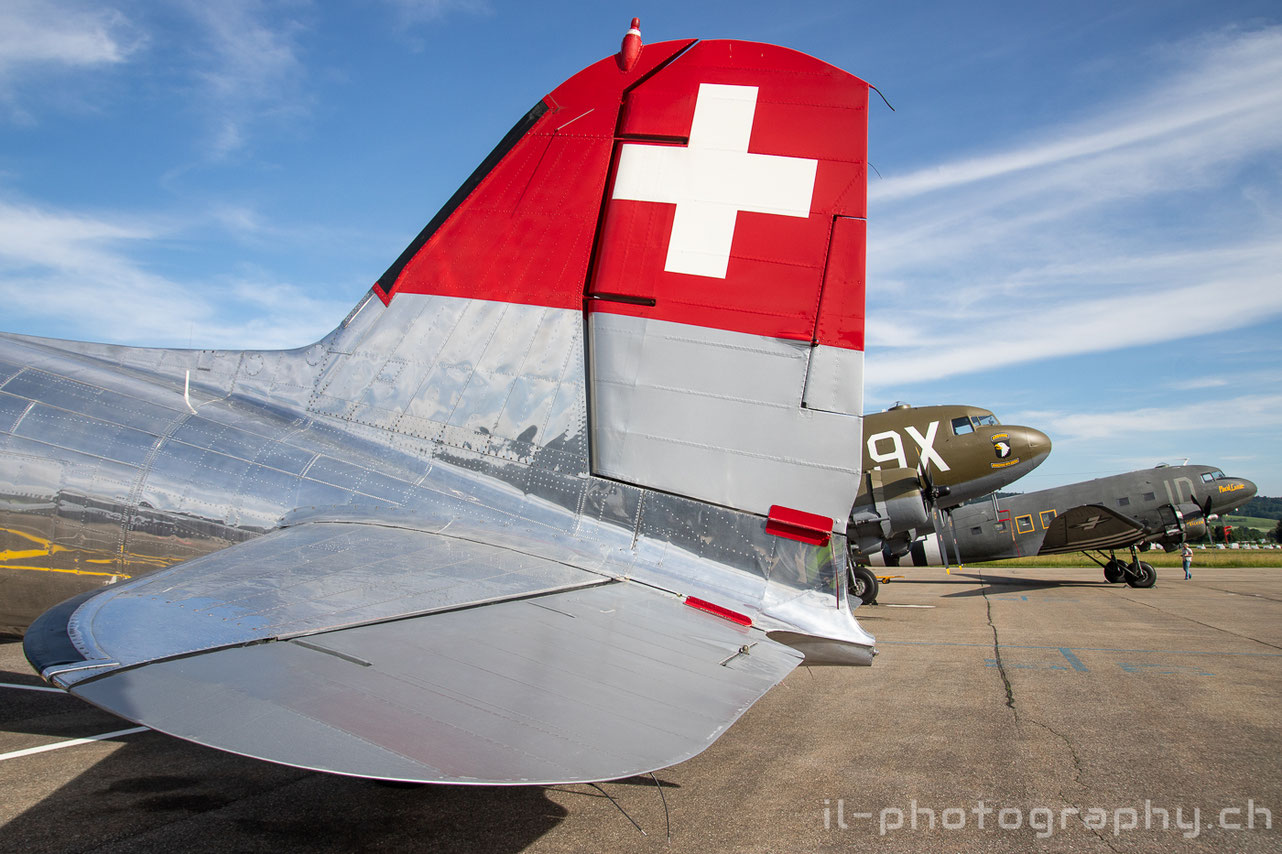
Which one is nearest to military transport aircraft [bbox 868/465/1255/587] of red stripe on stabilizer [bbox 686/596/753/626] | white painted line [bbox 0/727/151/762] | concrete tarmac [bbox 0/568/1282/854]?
concrete tarmac [bbox 0/568/1282/854]

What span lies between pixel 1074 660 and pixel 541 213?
962 cm

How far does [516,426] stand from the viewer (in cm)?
495

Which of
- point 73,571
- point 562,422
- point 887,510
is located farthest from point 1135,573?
point 73,571

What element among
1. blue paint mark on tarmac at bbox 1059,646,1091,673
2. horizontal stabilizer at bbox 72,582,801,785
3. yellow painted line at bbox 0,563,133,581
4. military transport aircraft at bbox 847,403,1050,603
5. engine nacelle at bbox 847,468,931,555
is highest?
military transport aircraft at bbox 847,403,1050,603

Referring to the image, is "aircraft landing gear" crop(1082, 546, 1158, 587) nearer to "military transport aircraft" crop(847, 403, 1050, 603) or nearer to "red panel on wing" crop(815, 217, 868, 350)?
"military transport aircraft" crop(847, 403, 1050, 603)

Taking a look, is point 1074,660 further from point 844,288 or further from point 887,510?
point 844,288

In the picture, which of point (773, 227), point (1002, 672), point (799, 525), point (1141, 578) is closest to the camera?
point (799, 525)

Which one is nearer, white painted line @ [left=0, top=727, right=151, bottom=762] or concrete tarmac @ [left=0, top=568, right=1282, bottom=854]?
concrete tarmac @ [left=0, top=568, right=1282, bottom=854]

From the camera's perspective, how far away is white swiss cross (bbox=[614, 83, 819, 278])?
4.68 metres

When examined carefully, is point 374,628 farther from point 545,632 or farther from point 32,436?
point 32,436

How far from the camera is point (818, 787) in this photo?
196 inches

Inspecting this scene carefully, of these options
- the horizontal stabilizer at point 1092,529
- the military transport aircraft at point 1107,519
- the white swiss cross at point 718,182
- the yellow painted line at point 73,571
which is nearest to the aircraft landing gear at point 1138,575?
the military transport aircraft at point 1107,519

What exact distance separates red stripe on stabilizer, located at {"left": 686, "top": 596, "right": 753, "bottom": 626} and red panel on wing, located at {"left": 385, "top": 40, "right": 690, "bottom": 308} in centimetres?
215

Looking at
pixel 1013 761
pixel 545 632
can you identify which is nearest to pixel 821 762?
pixel 1013 761
